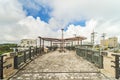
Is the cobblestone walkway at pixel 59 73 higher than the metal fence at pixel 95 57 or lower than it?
lower

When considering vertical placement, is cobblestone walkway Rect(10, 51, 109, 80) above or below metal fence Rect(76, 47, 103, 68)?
below

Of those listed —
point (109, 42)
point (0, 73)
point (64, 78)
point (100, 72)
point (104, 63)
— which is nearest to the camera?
point (0, 73)

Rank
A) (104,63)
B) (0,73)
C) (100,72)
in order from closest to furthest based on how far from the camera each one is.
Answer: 1. (0,73)
2. (100,72)
3. (104,63)

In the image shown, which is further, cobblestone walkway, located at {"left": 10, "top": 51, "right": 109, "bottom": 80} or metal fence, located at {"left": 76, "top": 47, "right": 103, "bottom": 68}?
metal fence, located at {"left": 76, "top": 47, "right": 103, "bottom": 68}

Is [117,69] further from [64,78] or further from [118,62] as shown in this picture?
[64,78]

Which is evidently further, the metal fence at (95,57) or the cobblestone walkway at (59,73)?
the metal fence at (95,57)

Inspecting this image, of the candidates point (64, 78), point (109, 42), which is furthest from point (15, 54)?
point (109, 42)

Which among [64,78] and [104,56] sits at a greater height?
[104,56]

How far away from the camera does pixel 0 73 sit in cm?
615

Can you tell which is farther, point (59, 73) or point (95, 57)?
point (95, 57)

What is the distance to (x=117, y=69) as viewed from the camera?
20.5 ft

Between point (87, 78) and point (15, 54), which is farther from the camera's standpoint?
point (15, 54)

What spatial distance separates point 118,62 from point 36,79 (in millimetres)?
3193

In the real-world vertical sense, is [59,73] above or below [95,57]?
below
